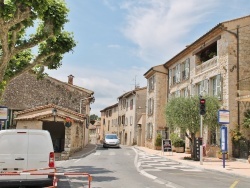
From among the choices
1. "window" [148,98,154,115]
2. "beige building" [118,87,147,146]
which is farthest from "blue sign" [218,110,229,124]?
"beige building" [118,87,147,146]

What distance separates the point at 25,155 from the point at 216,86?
1888cm

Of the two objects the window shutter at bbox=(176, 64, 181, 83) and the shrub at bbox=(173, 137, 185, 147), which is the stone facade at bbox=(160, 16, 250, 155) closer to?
the shrub at bbox=(173, 137, 185, 147)

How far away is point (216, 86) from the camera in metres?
25.0

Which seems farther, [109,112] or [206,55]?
[109,112]

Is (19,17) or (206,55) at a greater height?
(206,55)

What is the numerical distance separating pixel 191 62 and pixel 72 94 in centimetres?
1359

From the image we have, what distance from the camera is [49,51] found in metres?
16.7

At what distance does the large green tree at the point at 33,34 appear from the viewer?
492 inches

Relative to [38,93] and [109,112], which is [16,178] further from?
[109,112]

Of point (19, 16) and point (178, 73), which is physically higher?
point (178, 73)

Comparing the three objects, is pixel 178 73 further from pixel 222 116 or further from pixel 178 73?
pixel 222 116

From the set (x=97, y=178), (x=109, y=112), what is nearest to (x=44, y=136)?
(x=97, y=178)

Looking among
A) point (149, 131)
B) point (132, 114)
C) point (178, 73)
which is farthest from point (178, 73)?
point (132, 114)

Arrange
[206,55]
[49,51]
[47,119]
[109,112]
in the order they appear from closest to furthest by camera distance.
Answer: [49,51], [47,119], [206,55], [109,112]
